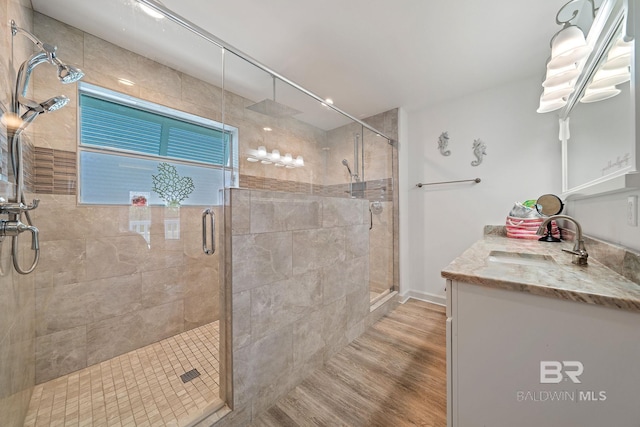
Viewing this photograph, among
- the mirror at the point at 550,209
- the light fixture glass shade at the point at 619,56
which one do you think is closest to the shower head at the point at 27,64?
the light fixture glass shade at the point at 619,56

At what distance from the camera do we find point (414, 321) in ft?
7.98

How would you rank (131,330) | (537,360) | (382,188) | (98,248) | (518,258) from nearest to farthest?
1. (537,360)
2. (518,258)
3. (98,248)
4. (131,330)
5. (382,188)

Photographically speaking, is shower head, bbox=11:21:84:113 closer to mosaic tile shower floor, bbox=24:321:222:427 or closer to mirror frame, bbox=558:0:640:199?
mosaic tile shower floor, bbox=24:321:222:427

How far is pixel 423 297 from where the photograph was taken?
296cm

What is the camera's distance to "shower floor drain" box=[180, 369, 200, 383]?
1.56m

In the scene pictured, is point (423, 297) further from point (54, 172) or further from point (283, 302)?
point (54, 172)

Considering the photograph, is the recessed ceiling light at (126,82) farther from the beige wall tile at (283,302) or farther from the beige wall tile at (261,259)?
the beige wall tile at (283,302)

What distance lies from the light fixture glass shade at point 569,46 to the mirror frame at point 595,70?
82mm

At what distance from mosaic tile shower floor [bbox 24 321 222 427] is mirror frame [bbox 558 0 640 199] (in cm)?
223

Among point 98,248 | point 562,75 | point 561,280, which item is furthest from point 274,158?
point 562,75

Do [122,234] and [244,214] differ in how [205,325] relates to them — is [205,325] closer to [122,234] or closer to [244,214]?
[122,234]

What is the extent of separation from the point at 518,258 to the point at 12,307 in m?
2.87

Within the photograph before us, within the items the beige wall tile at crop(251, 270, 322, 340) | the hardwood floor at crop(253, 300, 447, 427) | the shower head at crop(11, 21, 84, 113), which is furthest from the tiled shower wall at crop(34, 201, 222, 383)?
the hardwood floor at crop(253, 300, 447, 427)

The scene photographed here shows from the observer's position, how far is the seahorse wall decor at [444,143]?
9.06 ft
